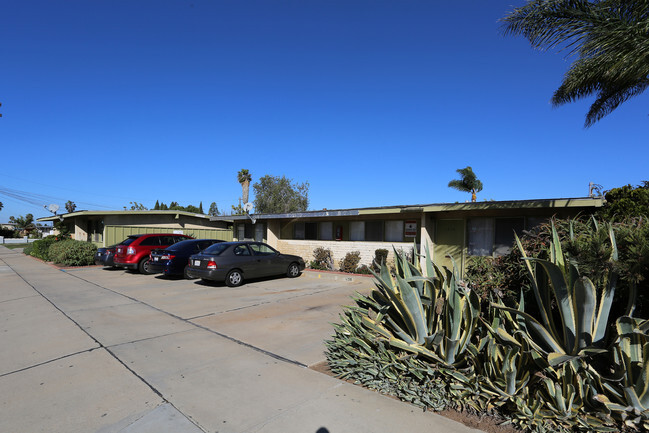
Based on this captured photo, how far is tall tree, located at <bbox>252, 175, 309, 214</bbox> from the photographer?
135 ft

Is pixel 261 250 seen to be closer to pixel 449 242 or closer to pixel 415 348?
pixel 449 242

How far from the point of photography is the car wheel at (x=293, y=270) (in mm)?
13556

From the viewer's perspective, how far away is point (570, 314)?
123 inches

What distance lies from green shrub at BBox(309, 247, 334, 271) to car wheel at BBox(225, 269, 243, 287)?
16.4 ft

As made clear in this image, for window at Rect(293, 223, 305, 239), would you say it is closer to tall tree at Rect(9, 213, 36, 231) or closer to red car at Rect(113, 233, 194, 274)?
red car at Rect(113, 233, 194, 274)

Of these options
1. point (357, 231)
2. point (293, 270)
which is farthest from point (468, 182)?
point (293, 270)

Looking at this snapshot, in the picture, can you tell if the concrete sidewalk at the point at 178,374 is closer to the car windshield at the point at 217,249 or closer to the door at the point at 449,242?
the car windshield at the point at 217,249

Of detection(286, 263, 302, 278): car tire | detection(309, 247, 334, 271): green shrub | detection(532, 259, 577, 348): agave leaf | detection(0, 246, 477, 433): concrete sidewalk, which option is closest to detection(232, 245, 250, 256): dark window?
detection(286, 263, 302, 278): car tire

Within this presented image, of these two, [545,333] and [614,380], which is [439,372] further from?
[614,380]

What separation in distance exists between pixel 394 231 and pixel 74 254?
1559 cm

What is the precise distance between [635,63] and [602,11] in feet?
3.52

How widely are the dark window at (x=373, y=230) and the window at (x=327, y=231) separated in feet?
6.42

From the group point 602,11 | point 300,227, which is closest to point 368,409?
point 602,11

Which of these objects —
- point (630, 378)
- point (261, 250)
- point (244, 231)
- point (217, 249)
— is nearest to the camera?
point (630, 378)
